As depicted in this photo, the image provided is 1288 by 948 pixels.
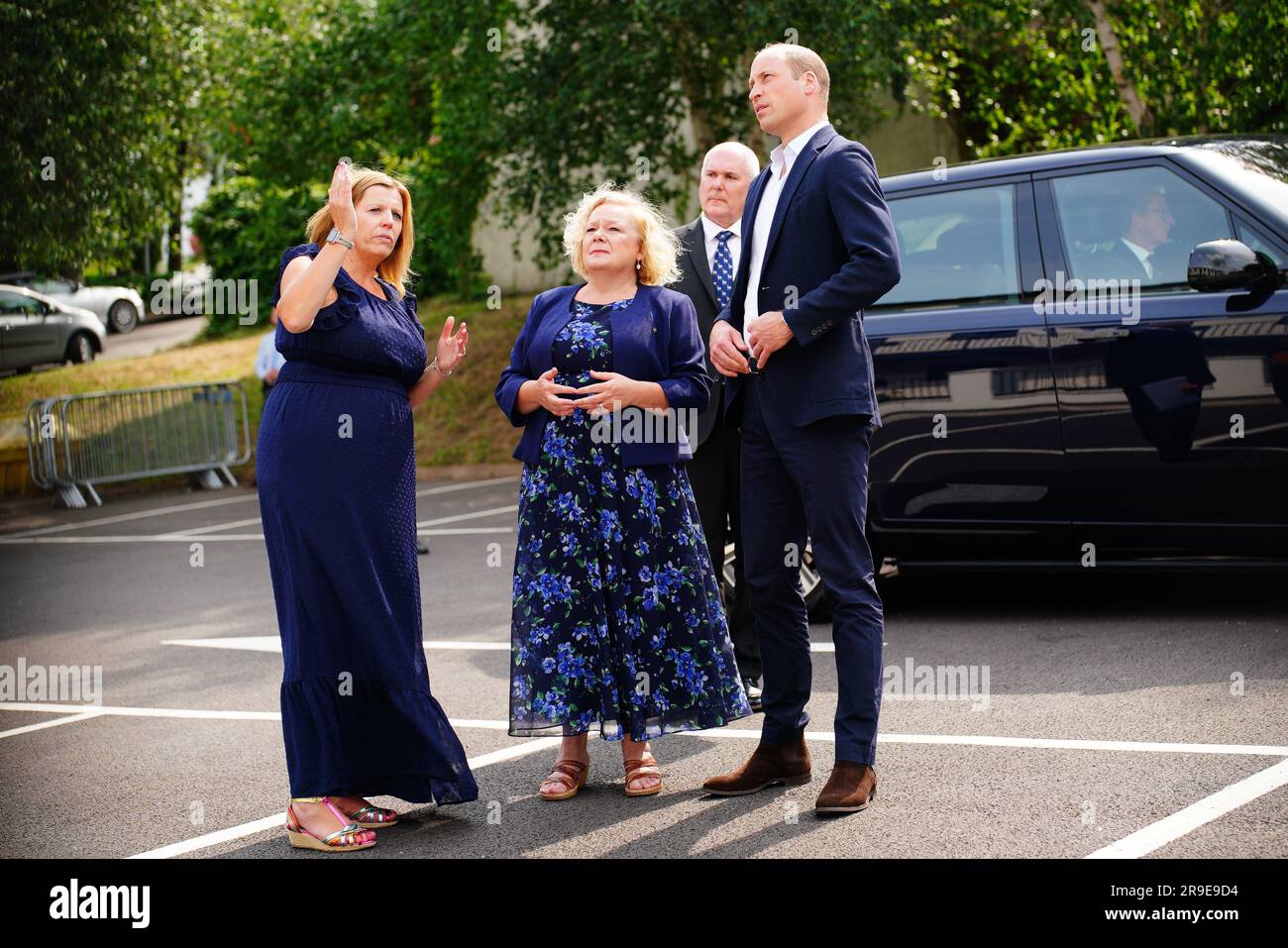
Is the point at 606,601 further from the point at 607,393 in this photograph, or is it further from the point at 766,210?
the point at 766,210

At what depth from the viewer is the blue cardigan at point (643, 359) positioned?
196 inches

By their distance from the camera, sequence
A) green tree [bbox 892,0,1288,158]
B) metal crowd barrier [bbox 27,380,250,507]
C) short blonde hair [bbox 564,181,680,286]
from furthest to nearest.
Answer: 1. metal crowd barrier [bbox 27,380,250,507]
2. green tree [bbox 892,0,1288,158]
3. short blonde hair [bbox 564,181,680,286]

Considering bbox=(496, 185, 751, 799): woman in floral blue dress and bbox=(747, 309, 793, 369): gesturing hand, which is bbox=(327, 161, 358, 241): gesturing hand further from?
bbox=(747, 309, 793, 369): gesturing hand

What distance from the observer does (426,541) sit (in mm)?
11469

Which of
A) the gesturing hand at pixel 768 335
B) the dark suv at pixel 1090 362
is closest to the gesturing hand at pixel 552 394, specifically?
the gesturing hand at pixel 768 335

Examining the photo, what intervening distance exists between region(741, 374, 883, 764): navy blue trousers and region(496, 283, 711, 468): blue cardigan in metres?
0.25

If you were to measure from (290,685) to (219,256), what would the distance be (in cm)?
2641

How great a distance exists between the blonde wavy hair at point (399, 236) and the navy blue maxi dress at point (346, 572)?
0.11m

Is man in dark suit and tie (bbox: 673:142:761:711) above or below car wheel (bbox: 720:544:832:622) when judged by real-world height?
above

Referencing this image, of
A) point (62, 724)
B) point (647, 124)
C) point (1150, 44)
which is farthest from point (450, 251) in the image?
point (62, 724)

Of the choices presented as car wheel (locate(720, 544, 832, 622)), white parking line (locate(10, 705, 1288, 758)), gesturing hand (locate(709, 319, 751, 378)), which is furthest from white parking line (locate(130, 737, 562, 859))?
car wheel (locate(720, 544, 832, 622))

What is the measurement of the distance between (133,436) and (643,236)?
13.7 meters

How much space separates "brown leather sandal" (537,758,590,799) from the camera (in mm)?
4883

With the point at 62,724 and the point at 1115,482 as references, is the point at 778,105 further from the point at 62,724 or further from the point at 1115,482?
the point at 62,724
